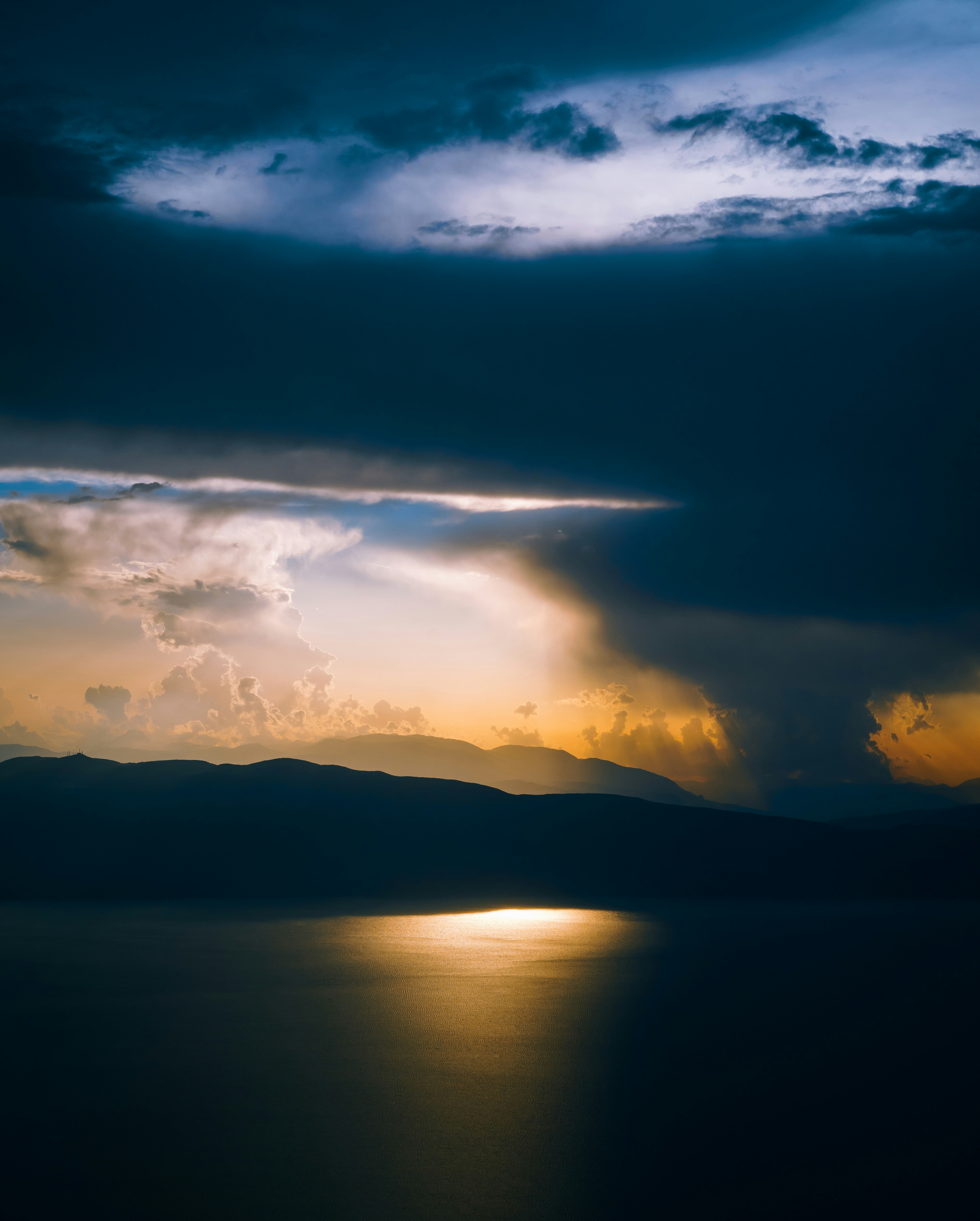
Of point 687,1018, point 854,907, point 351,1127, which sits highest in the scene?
point 351,1127

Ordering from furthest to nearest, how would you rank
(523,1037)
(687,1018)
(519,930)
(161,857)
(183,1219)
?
1. (161,857)
2. (519,930)
3. (687,1018)
4. (523,1037)
5. (183,1219)

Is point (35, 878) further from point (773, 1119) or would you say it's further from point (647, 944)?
point (773, 1119)

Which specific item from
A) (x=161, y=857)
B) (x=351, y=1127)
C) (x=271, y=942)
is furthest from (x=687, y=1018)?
(x=161, y=857)

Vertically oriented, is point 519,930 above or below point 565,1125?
below

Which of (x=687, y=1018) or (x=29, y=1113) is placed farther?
(x=687, y=1018)

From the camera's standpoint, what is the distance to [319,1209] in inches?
1109

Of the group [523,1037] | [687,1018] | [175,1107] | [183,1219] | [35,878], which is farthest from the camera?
[35,878]

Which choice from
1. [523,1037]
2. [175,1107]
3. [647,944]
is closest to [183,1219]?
[175,1107]

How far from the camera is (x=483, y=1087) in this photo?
1743 inches

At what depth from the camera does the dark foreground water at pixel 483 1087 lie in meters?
30.1

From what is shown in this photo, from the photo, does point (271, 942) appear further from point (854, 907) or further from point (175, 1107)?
point (854, 907)

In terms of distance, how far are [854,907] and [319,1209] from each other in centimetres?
17454

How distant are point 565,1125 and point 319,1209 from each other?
13.5 meters

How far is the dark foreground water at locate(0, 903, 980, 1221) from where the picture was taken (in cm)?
3012
